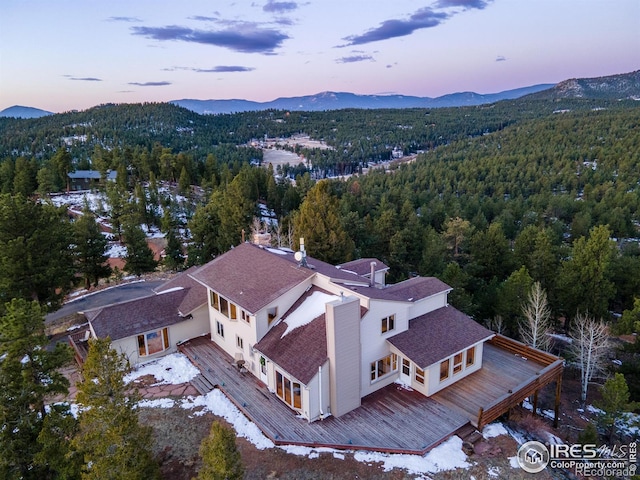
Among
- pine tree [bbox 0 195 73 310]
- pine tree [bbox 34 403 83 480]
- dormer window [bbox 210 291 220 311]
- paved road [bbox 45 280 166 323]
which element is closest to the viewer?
pine tree [bbox 34 403 83 480]

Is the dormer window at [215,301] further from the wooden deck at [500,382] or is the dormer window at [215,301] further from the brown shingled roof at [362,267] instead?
the wooden deck at [500,382]

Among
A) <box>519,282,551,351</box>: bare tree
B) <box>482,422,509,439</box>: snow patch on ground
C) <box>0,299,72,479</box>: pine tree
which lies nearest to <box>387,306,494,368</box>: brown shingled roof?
<box>482,422,509,439</box>: snow patch on ground

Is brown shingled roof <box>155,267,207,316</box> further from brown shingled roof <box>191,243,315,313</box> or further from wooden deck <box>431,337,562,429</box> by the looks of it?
wooden deck <box>431,337,562,429</box>

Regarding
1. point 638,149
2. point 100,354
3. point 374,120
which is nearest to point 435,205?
point 100,354

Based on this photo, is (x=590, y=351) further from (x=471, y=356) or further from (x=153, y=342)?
(x=153, y=342)

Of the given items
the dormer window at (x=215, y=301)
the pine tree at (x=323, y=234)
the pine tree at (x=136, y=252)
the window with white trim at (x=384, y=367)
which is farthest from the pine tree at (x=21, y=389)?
the pine tree at (x=323, y=234)
